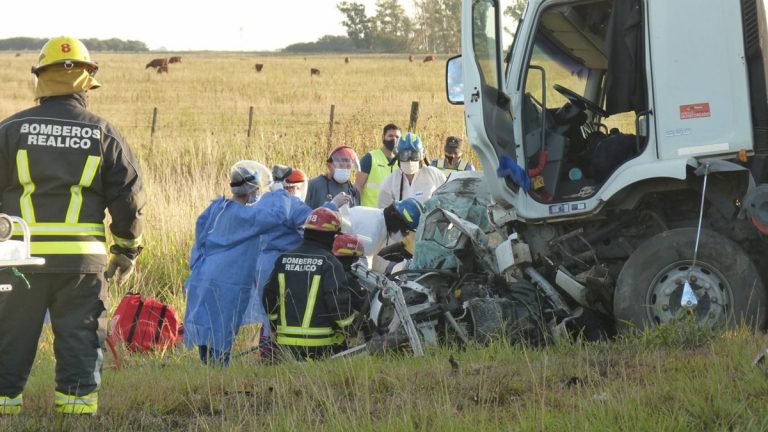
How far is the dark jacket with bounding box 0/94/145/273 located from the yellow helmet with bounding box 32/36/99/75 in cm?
21

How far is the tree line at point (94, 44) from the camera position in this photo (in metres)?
122

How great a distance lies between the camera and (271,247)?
8945 mm

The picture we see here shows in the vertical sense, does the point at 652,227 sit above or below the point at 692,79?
below

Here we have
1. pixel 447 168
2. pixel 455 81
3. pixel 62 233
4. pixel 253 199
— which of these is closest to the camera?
pixel 62 233

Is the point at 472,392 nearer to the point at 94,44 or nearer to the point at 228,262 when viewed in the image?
the point at 228,262

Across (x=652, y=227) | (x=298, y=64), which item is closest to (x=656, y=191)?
(x=652, y=227)

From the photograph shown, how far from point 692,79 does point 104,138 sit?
150 inches

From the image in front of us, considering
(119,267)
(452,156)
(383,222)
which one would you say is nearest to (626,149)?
(383,222)

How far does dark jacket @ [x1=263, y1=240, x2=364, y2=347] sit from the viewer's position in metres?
7.91

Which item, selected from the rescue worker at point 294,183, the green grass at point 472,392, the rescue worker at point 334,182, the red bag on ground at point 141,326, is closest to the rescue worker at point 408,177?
the rescue worker at point 334,182

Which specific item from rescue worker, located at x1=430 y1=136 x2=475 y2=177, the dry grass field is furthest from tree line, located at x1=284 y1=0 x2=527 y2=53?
rescue worker, located at x1=430 y1=136 x2=475 y2=177

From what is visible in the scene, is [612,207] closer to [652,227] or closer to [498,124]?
[652,227]

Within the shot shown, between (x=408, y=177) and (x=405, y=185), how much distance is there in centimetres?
9

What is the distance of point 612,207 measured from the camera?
26.6 ft
